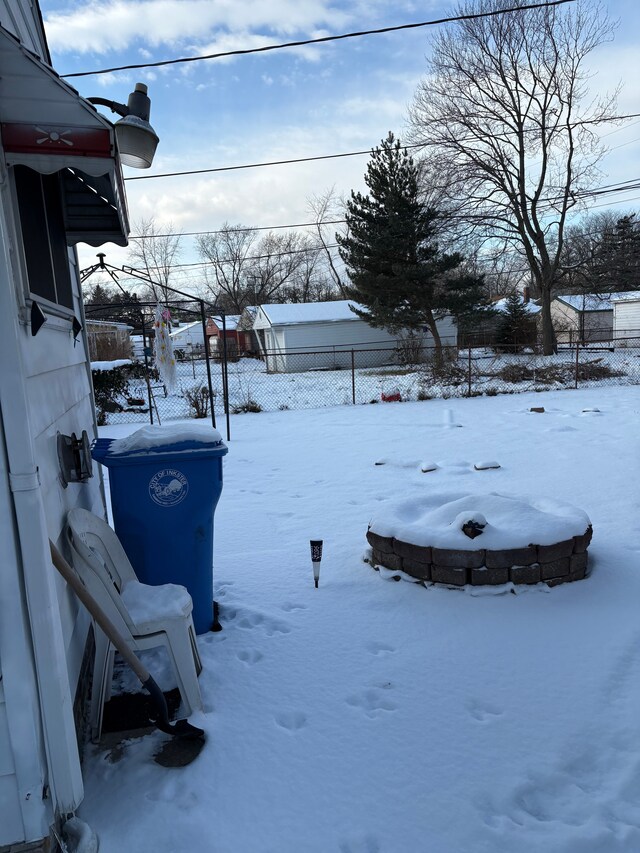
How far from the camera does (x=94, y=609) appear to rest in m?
2.00

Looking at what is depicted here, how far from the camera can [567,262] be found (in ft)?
105

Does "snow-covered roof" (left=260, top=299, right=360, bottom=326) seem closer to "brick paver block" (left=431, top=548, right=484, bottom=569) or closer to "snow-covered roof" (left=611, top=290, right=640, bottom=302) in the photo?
"snow-covered roof" (left=611, top=290, right=640, bottom=302)

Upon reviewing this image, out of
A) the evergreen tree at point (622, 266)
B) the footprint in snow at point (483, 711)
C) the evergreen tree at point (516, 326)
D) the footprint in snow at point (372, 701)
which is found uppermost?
the evergreen tree at point (622, 266)

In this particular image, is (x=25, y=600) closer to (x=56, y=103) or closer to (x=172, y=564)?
(x=172, y=564)

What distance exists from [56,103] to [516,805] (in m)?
2.75

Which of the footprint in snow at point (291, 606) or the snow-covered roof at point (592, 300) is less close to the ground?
the snow-covered roof at point (592, 300)

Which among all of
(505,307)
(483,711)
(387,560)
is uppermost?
(505,307)

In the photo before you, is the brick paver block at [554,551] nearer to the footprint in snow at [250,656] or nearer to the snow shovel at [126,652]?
the footprint in snow at [250,656]

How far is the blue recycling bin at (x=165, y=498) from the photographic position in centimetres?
278

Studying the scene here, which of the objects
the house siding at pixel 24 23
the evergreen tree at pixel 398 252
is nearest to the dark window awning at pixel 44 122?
the house siding at pixel 24 23

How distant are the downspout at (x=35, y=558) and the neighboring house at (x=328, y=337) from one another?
76.9 feet

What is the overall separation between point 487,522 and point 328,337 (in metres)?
23.2

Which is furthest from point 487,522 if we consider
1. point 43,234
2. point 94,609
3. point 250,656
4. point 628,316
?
point 628,316

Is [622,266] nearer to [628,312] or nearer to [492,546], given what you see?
[628,312]
